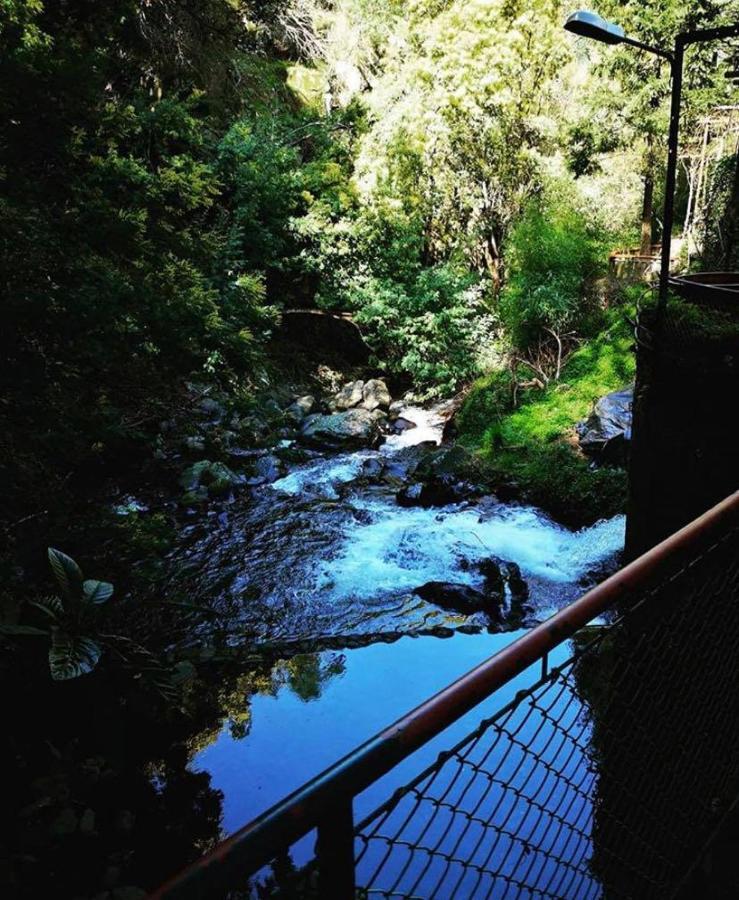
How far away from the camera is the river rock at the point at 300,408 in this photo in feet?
44.7

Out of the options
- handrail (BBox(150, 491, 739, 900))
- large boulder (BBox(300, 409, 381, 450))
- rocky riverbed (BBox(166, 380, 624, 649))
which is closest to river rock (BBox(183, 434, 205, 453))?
rocky riverbed (BBox(166, 380, 624, 649))

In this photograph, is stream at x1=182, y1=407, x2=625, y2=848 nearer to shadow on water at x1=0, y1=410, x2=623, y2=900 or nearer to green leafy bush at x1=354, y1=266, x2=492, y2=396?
shadow on water at x1=0, y1=410, x2=623, y2=900

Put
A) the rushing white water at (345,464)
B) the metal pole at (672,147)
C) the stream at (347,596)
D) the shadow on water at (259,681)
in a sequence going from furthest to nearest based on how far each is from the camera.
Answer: the rushing white water at (345,464), the metal pole at (672,147), the stream at (347,596), the shadow on water at (259,681)

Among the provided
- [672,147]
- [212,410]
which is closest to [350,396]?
[212,410]

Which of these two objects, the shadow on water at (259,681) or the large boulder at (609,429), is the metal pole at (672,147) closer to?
the shadow on water at (259,681)

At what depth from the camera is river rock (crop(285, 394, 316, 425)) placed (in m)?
13.6

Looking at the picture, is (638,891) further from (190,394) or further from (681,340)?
(190,394)

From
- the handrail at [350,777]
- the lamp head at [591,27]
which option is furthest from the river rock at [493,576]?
the handrail at [350,777]

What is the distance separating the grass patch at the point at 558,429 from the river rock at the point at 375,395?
8.05ft

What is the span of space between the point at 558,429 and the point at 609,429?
1178 mm

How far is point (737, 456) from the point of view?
14.5 ft

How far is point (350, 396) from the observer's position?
15.1 metres

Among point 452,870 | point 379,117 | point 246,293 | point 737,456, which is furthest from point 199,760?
point 379,117

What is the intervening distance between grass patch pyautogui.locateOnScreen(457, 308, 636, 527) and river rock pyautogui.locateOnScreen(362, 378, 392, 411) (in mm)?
2453
